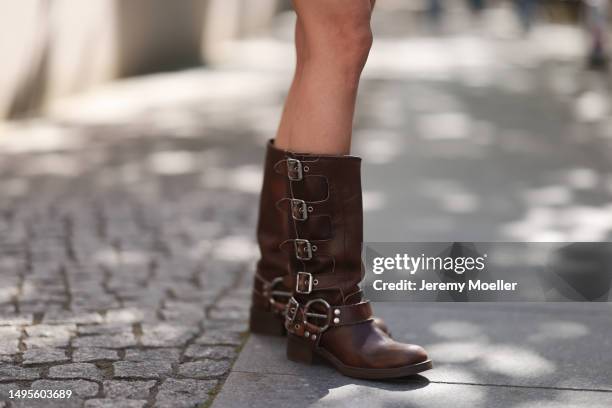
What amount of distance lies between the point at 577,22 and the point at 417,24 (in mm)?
3096

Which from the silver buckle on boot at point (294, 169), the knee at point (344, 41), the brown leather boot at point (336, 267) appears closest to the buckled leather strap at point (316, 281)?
the brown leather boot at point (336, 267)

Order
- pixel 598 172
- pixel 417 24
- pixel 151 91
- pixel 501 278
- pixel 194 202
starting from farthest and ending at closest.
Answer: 1. pixel 417 24
2. pixel 151 91
3. pixel 598 172
4. pixel 194 202
5. pixel 501 278

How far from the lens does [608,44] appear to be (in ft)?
49.5

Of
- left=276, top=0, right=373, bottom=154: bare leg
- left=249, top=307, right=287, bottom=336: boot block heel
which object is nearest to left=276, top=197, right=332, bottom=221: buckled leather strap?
left=276, top=0, right=373, bottom=154: bare leg

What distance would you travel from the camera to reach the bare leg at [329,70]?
9.05 ft

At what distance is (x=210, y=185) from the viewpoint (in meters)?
5.66

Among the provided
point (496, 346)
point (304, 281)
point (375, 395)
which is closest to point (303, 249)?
point (304, 281)

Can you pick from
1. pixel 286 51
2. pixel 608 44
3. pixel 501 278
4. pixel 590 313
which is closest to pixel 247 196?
pixel 501 278

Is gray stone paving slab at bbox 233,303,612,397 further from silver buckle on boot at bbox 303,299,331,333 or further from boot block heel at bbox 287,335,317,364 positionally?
silver buckle on boot at bbox 303,299,331,333

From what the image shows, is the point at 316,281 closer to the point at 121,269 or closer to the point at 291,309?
the point at 291,309

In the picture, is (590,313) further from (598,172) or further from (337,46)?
(598,172)

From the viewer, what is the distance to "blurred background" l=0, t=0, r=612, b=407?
119 inches

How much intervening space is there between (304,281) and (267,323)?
37 cm

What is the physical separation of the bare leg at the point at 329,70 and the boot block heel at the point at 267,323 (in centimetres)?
54
